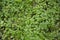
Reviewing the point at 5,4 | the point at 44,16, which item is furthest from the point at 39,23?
the point at 5,4

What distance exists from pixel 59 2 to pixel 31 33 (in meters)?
1.38

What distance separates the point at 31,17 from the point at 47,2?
0.71 metres

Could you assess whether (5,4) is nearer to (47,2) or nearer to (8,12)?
(8,12)

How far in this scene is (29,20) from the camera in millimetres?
4309

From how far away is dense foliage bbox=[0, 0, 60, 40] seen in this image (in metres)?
4.07

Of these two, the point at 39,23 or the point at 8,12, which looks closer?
the point at 39,23

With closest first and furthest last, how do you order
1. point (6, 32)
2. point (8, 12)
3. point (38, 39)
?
point (38, 39) < point (6, 32) < point (8, 12)

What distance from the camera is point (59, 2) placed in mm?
4766

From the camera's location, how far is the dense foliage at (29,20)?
13.3 feet

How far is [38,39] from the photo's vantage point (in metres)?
3.91

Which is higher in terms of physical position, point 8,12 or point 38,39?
point 8,12

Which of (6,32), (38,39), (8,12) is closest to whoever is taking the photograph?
A: (38,39)

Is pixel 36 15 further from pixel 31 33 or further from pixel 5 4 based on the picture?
pixel 5 4

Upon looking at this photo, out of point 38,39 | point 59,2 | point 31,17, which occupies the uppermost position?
point 59,2
